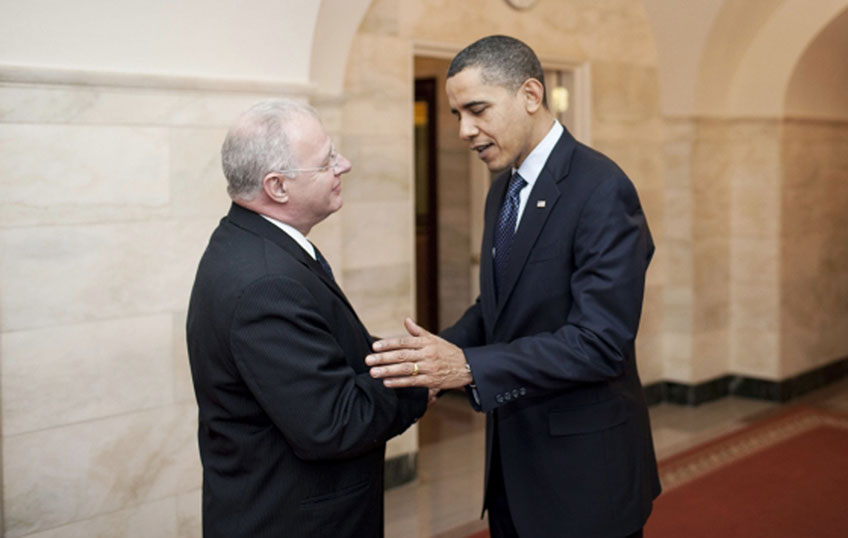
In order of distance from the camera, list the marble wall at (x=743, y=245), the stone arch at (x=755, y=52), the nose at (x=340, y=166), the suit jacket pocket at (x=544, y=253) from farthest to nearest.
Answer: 1. the marble wall at (x=743, y=245)
2. the stone arch at (x=755, y=52)
3. the suit jacket pocket at (x=544, y=253)
4. the nose at (x=340, y=166)

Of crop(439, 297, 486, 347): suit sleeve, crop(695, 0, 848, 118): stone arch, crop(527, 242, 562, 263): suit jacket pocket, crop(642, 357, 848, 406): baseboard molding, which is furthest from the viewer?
crop(642, 357, 848, 406): baseboard molding

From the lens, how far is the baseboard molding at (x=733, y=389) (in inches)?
271

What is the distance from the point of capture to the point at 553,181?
2350 mm

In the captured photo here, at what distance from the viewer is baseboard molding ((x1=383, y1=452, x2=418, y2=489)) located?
507 centimetres

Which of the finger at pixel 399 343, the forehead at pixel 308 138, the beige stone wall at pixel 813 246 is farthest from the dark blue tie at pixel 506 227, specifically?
the beige stone wall at pixel 813 246

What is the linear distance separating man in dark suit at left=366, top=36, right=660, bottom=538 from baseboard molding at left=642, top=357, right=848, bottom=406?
15.1 ft

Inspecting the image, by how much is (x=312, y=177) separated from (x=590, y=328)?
2.53ft

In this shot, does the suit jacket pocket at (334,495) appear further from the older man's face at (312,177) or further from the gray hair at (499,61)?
the gray hair at (499,61)

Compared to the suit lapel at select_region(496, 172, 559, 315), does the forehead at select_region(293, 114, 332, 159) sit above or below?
above

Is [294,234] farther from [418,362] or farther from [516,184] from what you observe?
[516,184]

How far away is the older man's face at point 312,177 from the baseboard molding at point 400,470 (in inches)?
123

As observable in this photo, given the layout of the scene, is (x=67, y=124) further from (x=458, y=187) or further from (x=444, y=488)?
(x=458, y=187)

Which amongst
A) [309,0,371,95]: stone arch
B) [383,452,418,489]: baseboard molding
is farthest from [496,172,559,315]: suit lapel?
[383,452,418,489]: baseboard molding

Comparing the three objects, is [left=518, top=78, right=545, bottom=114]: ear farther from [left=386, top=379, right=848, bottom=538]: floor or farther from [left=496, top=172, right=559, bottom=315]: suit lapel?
[left=386, top=379, right=848, bottom=538]: floor
